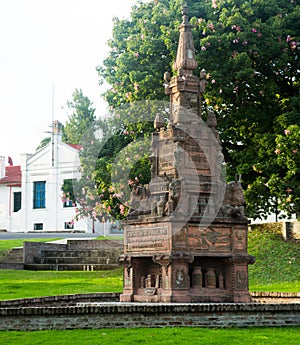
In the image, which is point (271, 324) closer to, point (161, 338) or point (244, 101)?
point (161, 338)

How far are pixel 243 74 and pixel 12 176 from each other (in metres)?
35.8

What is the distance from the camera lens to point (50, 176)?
55.1m

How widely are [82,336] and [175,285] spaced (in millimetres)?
4037

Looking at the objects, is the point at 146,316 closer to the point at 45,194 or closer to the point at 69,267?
the point at 69,267

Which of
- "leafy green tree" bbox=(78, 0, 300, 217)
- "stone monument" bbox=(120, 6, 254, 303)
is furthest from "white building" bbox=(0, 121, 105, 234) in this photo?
"stone monument" bbox=(120, 6, 254, 303)

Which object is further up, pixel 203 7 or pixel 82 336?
pixel 203 7

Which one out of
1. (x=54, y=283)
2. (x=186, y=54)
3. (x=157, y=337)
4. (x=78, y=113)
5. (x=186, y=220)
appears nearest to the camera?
(x=157, y=337)

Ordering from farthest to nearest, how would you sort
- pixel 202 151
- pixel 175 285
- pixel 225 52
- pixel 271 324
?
pixel 225 52 → pixel 202 151 → pixel 175 285 → pixel 271 324

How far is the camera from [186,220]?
16.5m

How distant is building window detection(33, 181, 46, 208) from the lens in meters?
56.0

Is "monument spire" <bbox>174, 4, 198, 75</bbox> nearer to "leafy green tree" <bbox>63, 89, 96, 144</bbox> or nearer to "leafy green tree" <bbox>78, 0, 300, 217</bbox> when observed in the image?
"leafy green tree" <bbox>78, 0, 300, 217</bbox>

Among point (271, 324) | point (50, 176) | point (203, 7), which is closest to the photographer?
point (271, 324)

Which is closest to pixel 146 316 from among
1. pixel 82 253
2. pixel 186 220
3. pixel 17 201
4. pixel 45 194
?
pixel 186 220

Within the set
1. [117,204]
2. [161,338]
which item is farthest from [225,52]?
[161,338]
